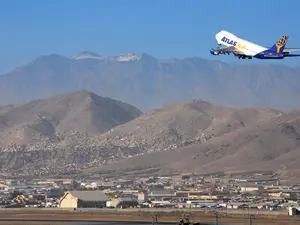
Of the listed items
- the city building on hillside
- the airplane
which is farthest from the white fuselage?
the city building on hillside

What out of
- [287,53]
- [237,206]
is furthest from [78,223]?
[237,206]

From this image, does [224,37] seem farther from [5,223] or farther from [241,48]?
[5,223]

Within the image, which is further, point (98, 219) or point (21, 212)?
point (21, 212)

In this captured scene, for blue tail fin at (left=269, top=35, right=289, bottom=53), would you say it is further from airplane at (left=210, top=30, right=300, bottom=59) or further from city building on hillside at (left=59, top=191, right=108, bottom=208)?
city building on hillside at (left=59, top=191, right=108, bottom=208)

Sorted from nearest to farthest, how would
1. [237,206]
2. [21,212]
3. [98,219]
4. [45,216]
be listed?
[98,219], [45,216], [21,212], [237,206]

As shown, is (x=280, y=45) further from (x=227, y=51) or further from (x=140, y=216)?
(x=140, y=216)

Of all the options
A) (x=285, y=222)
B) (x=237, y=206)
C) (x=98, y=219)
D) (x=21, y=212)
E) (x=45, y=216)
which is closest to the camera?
(x=285, y=222)

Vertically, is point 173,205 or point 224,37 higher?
point 224,37
